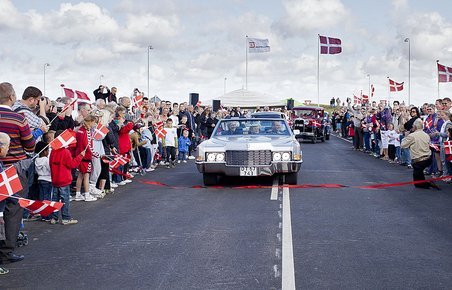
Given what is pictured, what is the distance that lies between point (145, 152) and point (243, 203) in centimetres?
762

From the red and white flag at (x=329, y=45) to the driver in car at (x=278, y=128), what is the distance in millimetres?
37788

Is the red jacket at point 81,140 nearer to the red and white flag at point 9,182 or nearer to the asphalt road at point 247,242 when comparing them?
the asphalt road at point 247,242

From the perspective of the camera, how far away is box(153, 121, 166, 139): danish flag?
20.2 metres

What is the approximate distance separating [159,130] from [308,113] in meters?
20.9

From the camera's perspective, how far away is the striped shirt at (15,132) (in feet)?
24.2

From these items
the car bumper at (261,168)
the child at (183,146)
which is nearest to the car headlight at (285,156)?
the car bumper at (261,168)

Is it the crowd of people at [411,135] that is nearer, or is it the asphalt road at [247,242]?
the asphalt road at [247,242]

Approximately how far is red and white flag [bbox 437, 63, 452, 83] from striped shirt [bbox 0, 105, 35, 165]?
29653 millimetres

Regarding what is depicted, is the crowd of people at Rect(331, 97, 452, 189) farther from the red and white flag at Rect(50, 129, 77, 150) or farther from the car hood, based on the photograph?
the red and white flag at Rect(50, 129, 77, 150)

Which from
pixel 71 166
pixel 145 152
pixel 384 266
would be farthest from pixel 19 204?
pixel 145 152

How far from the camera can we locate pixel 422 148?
14.7m

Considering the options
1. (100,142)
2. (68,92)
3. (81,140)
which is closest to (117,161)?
(100,142)

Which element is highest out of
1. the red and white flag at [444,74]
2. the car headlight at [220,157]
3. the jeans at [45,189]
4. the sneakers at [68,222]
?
the red and white flag at [444,74]

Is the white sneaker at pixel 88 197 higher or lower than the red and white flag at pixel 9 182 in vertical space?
lower
